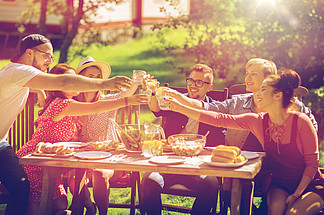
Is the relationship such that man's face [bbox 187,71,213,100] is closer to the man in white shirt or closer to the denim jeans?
the man in white shirt

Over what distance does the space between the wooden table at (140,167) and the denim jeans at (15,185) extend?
1.07ft

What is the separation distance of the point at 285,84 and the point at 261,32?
4226 millimetres

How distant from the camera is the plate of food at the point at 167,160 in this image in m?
3.22

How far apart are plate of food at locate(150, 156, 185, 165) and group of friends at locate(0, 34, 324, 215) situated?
435 mm

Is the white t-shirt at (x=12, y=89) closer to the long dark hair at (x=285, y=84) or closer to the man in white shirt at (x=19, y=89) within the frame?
the man in white shirt at (x=19, y=89)

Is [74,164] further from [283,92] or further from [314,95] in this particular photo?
[314,95]

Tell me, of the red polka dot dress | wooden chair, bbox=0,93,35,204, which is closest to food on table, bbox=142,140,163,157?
the red polka dot dress

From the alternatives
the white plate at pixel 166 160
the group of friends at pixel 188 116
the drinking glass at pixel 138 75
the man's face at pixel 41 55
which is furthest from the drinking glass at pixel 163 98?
the man's face at pixel 41 55

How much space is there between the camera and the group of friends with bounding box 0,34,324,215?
3.54m

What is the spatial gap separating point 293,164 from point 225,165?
2.46ft

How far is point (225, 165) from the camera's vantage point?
3123 millimetres

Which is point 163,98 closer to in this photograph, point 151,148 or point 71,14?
point 151,148

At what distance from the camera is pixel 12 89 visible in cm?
384

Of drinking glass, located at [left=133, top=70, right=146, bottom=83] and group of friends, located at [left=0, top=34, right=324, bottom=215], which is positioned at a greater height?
drinking glass, located at [left=133, top=70, right=146, bottom=83]
